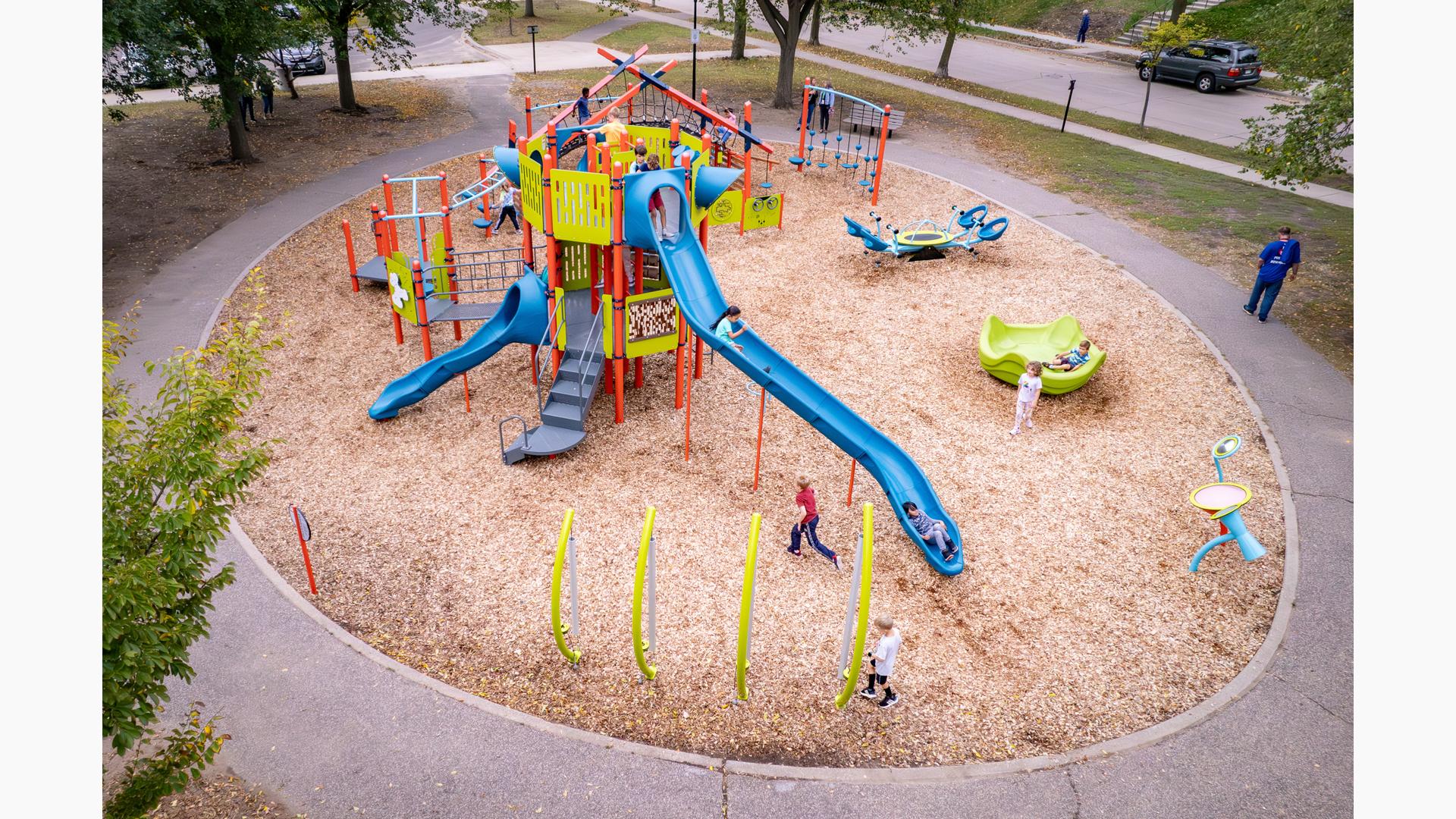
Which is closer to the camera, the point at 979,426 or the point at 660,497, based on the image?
the point at 660,497

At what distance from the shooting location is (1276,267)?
1515 cm

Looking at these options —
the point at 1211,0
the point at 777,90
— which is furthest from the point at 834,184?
the point at 1211,0

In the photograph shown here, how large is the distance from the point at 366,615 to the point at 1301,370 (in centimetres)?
1436

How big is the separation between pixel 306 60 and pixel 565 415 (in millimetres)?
26186

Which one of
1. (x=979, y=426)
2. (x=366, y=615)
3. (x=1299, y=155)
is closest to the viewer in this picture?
(x=366, y=615)

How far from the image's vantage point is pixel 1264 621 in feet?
30.8

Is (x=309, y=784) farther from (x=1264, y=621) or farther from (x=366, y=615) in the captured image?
(x=1264, y=621)

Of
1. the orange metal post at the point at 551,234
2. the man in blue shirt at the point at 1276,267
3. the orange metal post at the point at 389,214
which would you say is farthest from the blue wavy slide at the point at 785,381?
the man in blue shirt at the point at 1276,267

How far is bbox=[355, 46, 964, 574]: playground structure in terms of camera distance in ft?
34.5

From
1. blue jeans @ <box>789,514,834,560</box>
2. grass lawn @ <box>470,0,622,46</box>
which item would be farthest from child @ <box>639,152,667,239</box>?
grass lawn @ <box>470,0,622,46</box>

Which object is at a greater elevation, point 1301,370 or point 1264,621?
point 1301,370

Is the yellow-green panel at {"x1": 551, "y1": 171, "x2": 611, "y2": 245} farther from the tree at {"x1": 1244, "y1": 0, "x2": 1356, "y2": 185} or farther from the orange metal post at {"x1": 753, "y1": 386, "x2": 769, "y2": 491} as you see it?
the tree at {"x1": 1244, "y1": 0, "x2": 1356, "y2": 185}

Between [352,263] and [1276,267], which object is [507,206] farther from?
[1276,267]

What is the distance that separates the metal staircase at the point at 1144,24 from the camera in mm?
40344
